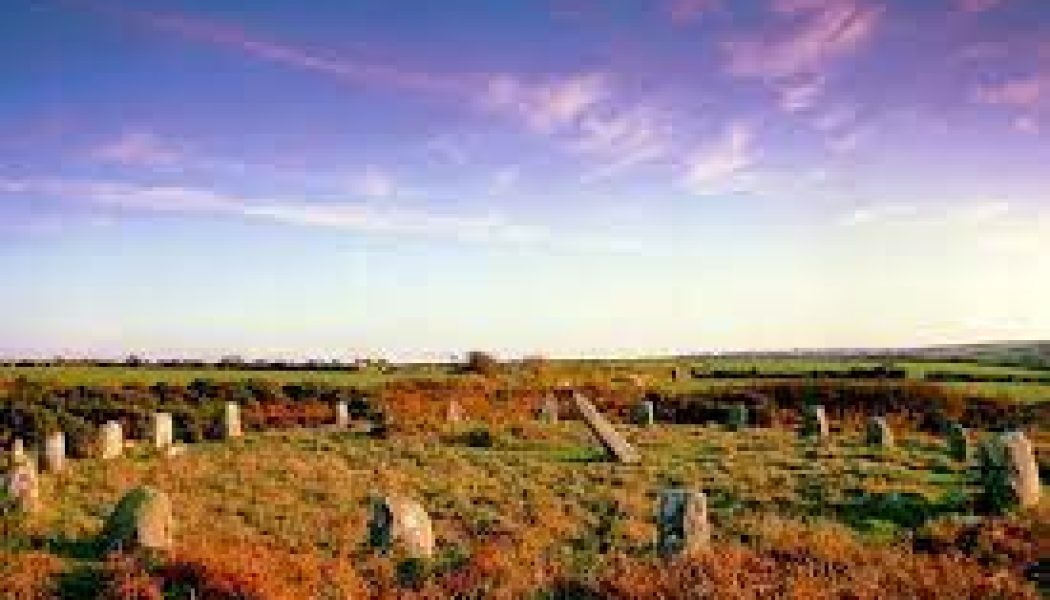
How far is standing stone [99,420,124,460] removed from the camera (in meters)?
33.8

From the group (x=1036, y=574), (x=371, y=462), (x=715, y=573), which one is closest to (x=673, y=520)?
(x=715, y=573)

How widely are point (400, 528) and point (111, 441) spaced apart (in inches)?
756

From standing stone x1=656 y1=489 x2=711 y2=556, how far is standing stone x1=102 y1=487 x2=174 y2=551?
21.0 ft

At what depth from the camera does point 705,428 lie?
38.9 metres

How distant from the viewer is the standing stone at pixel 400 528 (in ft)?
56.4

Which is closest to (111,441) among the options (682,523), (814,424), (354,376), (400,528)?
(400,528)

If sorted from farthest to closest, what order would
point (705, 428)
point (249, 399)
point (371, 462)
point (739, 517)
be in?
point (249, 399) < point (705, 428) < point (371, 462) < point (739, 517)

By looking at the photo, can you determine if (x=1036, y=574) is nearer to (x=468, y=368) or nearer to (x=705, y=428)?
(x=705, y=428)

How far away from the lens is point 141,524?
16.9 metres

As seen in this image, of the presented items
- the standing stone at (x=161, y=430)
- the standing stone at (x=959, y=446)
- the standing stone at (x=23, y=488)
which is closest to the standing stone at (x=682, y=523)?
the standing stone at (x=23, y=488)

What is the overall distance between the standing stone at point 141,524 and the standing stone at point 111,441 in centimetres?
1671

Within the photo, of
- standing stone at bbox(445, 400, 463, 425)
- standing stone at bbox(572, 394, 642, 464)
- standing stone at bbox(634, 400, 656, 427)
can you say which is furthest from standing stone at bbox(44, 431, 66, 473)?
standing stone at bbox(634, 400, 656, 427)

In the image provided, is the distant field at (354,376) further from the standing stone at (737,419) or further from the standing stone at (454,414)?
the standing stone at (737,419)

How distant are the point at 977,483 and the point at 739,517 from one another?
252 inches
